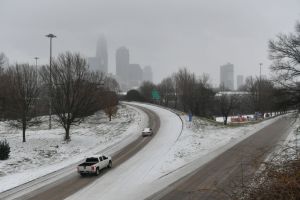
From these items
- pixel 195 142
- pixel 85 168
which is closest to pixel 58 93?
pixel 195 142

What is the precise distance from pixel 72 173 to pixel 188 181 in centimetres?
988

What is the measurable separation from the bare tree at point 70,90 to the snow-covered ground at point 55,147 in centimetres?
313

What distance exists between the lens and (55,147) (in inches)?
1486

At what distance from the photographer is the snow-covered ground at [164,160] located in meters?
22.0

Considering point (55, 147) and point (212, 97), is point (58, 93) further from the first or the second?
point (212, 97)

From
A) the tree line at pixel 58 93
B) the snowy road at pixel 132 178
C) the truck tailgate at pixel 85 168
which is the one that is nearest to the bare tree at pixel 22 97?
the tree line at pixel 58 93

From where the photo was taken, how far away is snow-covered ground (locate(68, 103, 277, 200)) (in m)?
22.0

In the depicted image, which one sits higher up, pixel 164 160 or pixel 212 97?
pixel 212 97

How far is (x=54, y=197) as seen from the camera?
20.9 metres

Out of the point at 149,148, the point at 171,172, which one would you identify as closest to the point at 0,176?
the point at 171,172

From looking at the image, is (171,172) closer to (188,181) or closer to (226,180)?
(188,181)

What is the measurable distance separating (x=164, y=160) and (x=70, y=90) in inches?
685

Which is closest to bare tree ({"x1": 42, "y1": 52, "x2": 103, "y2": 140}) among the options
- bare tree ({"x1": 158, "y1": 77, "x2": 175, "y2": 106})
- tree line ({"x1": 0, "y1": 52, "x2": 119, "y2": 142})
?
tree line ({"x1": 0, "y1": 52, "x2": 119, "y2": 142})

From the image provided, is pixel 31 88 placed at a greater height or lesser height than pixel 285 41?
lesser
